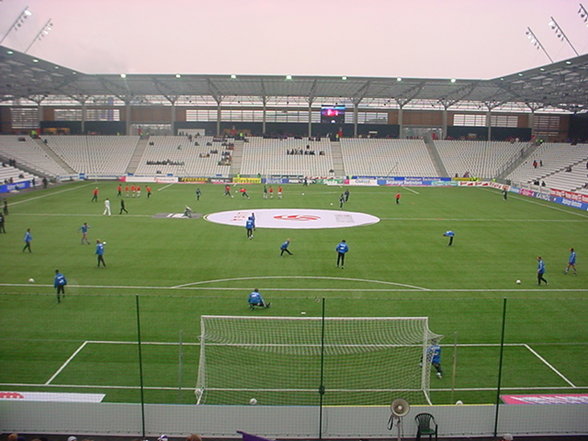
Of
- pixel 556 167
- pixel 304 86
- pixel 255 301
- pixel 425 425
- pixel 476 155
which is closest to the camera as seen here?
pixel 425 425

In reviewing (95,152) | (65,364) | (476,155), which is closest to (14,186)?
(95,152)

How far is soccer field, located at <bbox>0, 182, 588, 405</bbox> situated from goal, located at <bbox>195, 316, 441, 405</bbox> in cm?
13

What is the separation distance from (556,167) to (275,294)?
54.6 meters

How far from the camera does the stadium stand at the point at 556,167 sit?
54.2 meters

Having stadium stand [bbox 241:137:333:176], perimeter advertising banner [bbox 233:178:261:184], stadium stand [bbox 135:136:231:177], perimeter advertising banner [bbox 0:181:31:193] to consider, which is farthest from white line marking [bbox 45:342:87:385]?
stadium stand [bbox 241:137:333:176]

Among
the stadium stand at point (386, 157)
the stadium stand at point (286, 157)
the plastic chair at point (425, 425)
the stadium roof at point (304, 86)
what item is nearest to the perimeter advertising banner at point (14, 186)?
the stadium roof at point (304, 86)

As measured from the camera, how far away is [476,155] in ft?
246

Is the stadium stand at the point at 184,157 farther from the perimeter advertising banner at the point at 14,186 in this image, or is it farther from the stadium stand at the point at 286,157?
the perimeter advertising banner at the point at 14,186

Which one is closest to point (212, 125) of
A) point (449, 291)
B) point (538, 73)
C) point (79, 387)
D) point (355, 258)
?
point (538, 73)

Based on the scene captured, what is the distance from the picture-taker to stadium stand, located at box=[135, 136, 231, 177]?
7125 centimetres

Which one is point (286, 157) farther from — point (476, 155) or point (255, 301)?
point (255, 301)

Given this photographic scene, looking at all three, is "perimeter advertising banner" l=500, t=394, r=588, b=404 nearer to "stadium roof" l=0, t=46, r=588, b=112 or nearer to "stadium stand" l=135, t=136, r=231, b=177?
"stadium roof" l=0, t=46, r=588, b=112

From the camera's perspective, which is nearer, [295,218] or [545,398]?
[545,398]

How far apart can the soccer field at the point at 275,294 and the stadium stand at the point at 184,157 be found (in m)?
31.3
